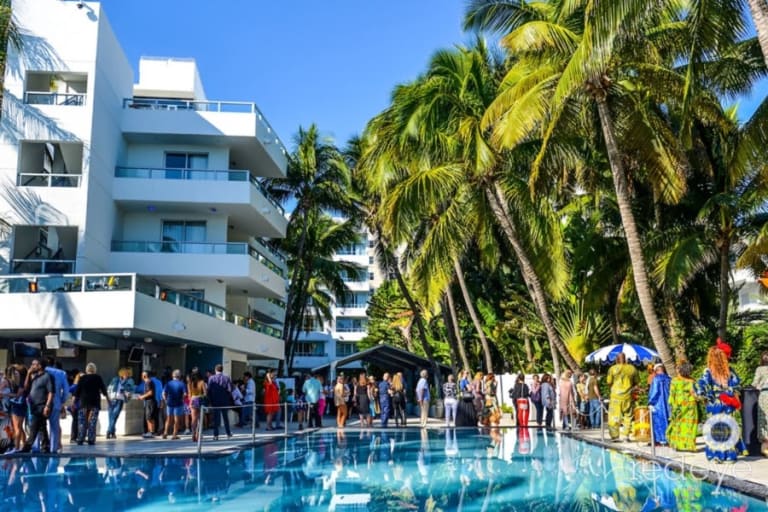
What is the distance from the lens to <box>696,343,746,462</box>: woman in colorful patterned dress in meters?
12.8

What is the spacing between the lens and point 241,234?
121 ft

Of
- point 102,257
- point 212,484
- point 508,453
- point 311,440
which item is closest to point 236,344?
point 102,257

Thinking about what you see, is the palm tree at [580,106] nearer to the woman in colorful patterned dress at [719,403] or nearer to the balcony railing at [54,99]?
the woman in colorful patterned dress at [719,403]

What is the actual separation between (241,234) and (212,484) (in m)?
25.6

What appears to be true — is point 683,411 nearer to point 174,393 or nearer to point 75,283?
point 174,393

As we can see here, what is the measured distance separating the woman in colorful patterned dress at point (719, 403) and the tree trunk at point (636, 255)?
2686 mm

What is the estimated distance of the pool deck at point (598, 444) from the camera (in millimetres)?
11047

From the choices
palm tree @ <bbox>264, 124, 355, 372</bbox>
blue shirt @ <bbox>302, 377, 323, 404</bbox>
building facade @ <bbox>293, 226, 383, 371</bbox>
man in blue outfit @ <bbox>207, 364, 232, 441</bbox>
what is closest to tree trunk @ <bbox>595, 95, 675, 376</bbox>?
man in blue outfit @ <bbox>207, 364, 232, 441</bbox>

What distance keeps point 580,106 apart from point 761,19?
7936 millimetres

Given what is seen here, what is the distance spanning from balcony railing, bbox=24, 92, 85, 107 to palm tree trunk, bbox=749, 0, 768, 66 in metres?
22.7

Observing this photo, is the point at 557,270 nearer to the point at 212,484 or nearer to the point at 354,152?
the point at 212,484

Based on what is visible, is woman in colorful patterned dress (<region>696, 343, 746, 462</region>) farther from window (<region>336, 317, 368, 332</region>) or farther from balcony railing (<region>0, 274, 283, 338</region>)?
window (<region>336, 317, 368, 332</region>)

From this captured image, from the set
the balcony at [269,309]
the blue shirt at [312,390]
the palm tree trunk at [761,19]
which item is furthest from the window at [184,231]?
the palm tree trunk at [761,19]

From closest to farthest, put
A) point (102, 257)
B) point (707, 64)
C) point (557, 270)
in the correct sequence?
point (707, 64) < point (557, 270) < point (102, 257)
